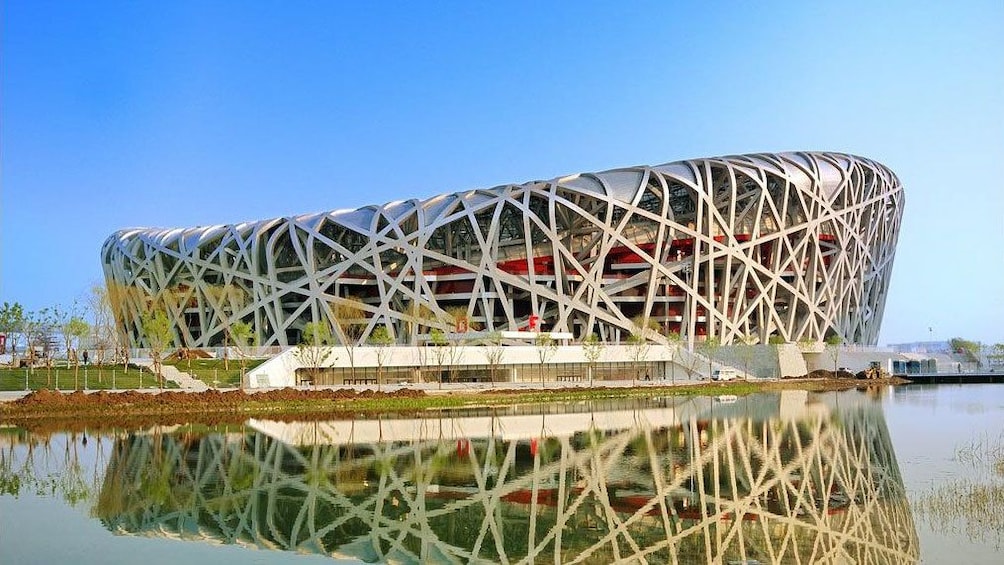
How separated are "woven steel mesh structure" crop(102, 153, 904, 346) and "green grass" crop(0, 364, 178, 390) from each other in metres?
25.4

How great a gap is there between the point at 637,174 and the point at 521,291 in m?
15.5

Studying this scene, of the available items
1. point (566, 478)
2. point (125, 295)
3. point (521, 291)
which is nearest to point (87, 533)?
point (566, 478)

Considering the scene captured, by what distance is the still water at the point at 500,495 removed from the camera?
15805 mm

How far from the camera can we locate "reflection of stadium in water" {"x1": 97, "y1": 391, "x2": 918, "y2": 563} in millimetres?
16062

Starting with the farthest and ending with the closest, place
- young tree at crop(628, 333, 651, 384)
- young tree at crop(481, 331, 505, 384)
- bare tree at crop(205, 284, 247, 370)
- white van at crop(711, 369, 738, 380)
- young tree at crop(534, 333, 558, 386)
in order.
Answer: bare tree at crop(205, 284, 247, 370) < young tree at crop(628, 333, 651, 384) < white van at crop(711, 369, 738, 380) < young tree at crop(534, 333, 558, 386) < young tree at crop(481, 331, 505, 384)

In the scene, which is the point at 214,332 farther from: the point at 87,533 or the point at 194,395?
the point at 87,533

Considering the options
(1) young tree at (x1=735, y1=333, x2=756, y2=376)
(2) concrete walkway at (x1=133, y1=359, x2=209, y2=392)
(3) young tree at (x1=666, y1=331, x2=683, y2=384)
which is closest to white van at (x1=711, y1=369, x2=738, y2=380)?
(3) young tree at (x1=666, y1=331, x2=683, y2=384)

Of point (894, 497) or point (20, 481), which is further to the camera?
point (20, 481)

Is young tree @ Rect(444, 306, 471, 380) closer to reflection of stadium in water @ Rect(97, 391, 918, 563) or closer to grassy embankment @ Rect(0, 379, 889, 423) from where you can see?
grassy embankment @ Rect(0, 379, 889, 423)

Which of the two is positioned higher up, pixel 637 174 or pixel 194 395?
pixel 637 174

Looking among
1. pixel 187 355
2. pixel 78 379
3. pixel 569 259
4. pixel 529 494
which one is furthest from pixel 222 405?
pixel 569 259

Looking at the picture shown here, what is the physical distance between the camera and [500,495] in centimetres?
2069

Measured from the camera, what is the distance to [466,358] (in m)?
66.1

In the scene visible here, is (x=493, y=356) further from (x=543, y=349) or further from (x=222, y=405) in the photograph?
(x=222, y=405)
